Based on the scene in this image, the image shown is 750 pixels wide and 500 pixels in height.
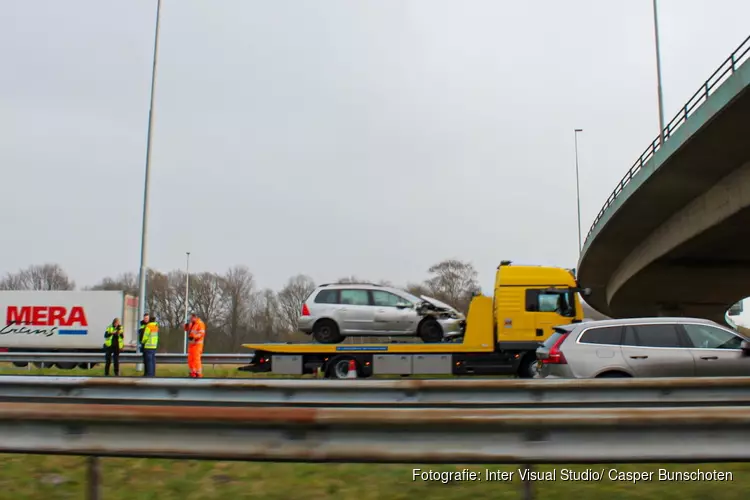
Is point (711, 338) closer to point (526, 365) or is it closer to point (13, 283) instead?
point (526, 365)

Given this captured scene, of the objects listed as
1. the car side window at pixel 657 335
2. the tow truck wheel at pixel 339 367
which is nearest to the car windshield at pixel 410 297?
the tow truck wheel at pixel 339 367

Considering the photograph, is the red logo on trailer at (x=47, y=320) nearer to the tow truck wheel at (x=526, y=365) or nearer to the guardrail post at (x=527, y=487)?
the tow truck wheel at (x=526, y=365)

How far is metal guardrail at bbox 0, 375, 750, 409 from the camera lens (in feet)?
20.9

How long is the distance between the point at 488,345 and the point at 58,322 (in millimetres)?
22053

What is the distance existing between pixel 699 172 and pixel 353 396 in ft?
50.9

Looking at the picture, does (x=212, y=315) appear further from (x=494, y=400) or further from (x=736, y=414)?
(x=736, y=414)

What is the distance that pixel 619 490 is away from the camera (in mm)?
3916

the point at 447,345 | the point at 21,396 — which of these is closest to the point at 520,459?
the point at 21,396

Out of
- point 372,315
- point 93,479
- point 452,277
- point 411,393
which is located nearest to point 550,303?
point 372,315

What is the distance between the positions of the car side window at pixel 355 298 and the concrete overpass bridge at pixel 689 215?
9656 mm

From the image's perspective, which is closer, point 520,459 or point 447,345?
point 520,459

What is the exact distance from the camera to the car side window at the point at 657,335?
941 cm

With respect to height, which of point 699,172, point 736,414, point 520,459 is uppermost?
point 699,172

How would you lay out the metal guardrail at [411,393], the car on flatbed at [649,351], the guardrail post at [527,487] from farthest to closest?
1. the car on flatbed at [649,351]
2. the metal guardrail at [411,393]
3. the guardrail post at [527,487]
